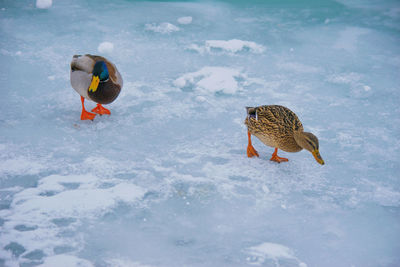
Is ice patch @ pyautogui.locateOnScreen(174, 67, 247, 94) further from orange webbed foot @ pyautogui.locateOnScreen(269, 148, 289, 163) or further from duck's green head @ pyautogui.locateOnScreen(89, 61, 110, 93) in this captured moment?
orange webbed foot @ pyautogui.locateOnScreen(269, 148, 289, 163)

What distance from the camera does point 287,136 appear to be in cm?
293

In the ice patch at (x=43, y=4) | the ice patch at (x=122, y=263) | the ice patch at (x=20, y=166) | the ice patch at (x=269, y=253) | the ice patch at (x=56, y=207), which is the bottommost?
the ice patch at (x=269, y=253)

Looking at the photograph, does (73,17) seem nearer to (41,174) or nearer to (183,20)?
(183,20)

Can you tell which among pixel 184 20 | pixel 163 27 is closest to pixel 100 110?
pixel 163 27

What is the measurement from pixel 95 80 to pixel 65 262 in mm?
1717

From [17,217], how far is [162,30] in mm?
3839

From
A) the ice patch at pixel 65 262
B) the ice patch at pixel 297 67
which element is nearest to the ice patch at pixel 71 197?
the ice patch at pixel 65 262

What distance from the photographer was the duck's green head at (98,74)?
346 cm

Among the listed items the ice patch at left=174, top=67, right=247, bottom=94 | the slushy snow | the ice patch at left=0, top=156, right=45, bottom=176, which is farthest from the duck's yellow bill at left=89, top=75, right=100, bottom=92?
the slushy snow

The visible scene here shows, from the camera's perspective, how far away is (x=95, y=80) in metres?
3.47

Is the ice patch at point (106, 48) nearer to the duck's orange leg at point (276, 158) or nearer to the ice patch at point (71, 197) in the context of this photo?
the ice patch at point (71, 197)

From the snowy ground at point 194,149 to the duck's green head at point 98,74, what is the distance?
375mm

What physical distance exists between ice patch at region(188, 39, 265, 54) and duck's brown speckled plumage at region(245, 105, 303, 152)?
2336 millimetres

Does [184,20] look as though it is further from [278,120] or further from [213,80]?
[278,120]
